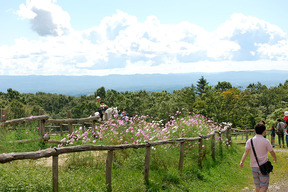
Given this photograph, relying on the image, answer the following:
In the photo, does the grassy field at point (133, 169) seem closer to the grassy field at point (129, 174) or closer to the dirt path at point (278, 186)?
the grassy field at point (129, 174)

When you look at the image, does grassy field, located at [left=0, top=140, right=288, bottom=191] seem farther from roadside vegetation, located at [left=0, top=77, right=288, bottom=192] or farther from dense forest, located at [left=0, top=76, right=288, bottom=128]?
dense forest, located at [left=0, top=76, right=288, bottom=128]

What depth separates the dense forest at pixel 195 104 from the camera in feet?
172

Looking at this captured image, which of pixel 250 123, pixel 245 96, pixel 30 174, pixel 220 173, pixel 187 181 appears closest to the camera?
pixel 30 174

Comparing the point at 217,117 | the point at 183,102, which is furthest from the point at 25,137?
the point at 183,102

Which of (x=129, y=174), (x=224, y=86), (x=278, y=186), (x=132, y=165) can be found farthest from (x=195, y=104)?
(x=129, y=174)

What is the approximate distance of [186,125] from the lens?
35.7 feet

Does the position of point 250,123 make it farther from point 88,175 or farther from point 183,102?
point 88,175

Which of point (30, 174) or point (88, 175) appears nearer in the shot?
point (30, 174)

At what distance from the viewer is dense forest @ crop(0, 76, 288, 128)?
5247 cm

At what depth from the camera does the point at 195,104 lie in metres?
63.9

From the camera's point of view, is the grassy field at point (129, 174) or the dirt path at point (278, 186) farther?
the dirt path at point (278, 186)

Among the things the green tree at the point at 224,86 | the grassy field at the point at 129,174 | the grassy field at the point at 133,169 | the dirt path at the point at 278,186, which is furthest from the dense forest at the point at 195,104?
the dirt path at the point at 278,186

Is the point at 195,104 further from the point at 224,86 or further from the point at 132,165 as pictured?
the point at 132,165

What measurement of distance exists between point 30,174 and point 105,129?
3673 mm
